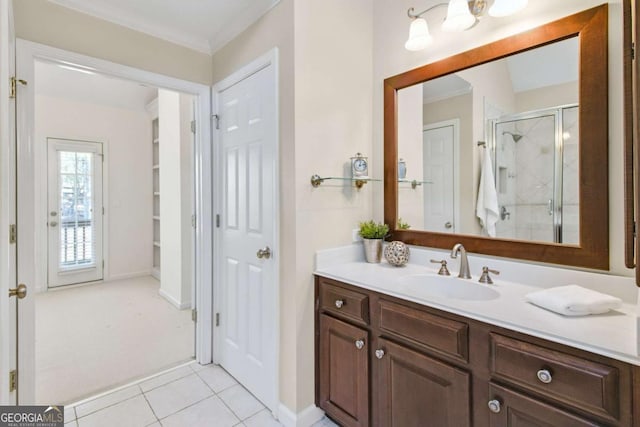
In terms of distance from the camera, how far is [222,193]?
87.7 inches

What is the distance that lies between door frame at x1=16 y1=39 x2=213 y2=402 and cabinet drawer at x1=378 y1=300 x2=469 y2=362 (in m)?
1.51

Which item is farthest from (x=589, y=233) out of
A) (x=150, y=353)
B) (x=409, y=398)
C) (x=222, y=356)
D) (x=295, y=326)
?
(x=150, y=353)

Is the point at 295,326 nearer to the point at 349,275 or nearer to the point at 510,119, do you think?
the point at 349,275

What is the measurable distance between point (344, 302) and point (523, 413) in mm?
810

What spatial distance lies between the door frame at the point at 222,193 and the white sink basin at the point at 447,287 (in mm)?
746

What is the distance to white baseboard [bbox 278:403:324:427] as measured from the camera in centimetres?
163

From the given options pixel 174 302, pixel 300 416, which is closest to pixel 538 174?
pixel 300 416

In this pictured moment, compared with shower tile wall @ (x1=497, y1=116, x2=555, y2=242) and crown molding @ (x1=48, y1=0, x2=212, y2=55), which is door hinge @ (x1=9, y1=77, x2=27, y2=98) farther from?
shower tile wall @ (x1=497, y1=116, x2=555, y2=242)

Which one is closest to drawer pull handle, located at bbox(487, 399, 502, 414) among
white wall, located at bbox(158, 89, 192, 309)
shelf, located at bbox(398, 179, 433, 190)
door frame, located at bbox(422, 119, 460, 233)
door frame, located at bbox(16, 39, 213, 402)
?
door frame, located at bbox(422, 119, 460, 233)

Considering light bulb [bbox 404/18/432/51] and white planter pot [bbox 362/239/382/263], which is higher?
light bulb [bbox 404/18/432/51]

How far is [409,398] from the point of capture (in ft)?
4.18

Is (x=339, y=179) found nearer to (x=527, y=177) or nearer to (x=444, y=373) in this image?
(x=527, y=177)

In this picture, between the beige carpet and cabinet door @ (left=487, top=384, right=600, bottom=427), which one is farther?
the beige carpet

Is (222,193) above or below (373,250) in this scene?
above
